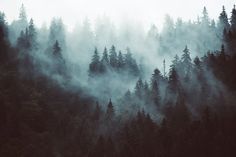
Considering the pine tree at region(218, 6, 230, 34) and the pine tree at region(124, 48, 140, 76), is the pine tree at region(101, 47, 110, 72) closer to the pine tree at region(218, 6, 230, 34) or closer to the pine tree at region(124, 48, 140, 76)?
the pine tree at region(124, 48, 140, 76)

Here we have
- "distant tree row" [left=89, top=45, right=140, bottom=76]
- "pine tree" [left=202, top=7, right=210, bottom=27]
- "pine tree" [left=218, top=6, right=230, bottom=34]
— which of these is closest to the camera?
"distant tree row" [left=89, top=45, right=140, bottom=76]

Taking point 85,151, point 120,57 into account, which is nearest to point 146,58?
point 120,57

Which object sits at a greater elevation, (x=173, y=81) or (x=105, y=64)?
(x=105, y=64)

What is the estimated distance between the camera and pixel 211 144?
91.1 m

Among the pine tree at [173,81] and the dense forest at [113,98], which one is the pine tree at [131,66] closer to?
the dense forest at [113,98]

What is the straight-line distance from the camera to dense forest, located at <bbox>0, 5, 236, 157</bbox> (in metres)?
96.9

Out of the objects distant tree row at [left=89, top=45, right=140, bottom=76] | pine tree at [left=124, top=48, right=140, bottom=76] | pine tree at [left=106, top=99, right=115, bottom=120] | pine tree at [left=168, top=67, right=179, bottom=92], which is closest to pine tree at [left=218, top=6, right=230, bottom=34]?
pine tree at [left=124, top=48, right=140, bottom=76]

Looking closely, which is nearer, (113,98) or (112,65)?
(113,98)

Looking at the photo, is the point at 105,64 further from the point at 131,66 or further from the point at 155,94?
the point at 155,94

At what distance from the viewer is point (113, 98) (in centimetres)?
13075

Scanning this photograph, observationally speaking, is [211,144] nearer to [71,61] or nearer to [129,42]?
[71,61]

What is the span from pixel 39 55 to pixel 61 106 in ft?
105

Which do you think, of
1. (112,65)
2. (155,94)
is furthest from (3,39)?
(155,94)

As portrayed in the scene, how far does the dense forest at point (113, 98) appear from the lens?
96938 millimetres
